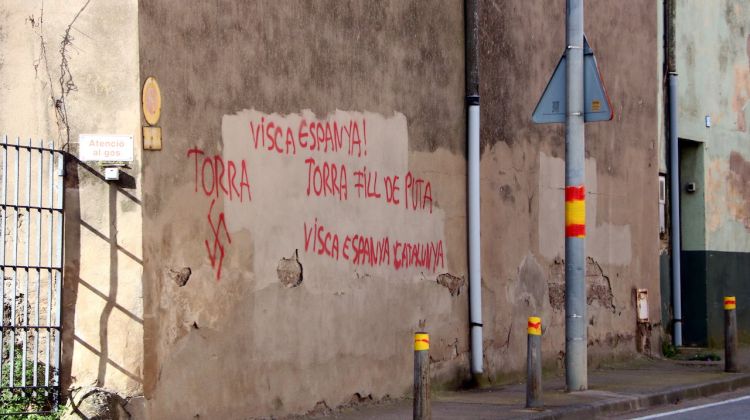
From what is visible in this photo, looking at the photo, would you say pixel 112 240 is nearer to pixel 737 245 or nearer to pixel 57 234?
pixel 57 234

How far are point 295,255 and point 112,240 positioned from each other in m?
2.16

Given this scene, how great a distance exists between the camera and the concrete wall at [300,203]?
31.3 feet

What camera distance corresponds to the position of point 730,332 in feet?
49.2

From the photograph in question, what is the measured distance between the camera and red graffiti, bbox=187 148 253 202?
386 inches

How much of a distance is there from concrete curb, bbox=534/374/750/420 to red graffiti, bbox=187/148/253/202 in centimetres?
334

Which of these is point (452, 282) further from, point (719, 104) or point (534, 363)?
point (719, 104)

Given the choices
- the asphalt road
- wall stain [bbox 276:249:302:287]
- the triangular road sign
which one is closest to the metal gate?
wall stain [bbox 276:249:302:287]

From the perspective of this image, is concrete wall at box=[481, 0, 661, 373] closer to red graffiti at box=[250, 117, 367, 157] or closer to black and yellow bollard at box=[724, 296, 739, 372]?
black and yellow bollard at box=[724, 296, 739, 372]

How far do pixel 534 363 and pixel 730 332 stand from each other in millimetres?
4837

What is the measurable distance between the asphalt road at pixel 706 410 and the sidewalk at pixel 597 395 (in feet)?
0.59

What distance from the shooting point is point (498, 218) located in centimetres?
1401

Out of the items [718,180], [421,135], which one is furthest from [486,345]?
[718,180]

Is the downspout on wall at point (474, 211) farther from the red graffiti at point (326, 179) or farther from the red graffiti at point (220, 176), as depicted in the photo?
the red graffiti at point (220, 176)

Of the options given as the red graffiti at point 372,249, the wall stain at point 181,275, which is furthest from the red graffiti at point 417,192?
the wall stain at point 181,275
